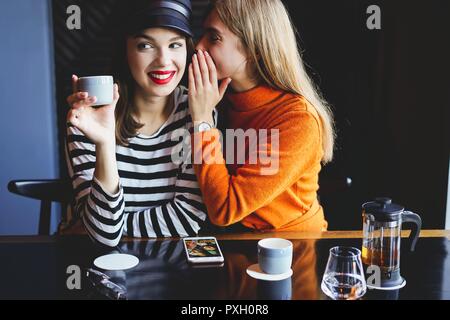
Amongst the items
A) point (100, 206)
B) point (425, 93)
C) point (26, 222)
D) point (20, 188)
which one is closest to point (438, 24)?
point (425, 93)

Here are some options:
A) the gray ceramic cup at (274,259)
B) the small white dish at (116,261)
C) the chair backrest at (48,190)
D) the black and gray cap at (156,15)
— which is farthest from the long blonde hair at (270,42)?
the chair backrest at (48,190)

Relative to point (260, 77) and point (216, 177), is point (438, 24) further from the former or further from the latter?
point (216, 177)

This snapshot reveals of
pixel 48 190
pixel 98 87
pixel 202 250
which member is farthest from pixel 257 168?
pixel 48 190

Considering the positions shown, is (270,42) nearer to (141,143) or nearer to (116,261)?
(141,143)

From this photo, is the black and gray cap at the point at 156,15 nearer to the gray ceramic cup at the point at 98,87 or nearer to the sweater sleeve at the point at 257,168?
the gray ceramic cup at the point at 98,87

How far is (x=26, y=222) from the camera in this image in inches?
113

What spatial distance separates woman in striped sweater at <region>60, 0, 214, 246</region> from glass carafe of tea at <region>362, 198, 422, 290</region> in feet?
1.89

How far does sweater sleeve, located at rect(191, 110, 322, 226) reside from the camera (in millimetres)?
1604

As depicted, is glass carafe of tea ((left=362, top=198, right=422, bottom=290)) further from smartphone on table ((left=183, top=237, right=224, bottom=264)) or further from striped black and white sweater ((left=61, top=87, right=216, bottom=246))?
striped black and white sweater ((left=61, top=87, right=216, bottom=246))

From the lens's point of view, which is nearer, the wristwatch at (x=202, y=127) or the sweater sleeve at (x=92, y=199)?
the sweater sleeve at (x=92, y=199)

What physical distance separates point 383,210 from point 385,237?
112 mm

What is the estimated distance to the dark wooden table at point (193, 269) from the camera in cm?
123

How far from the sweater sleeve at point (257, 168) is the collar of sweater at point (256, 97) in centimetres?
11

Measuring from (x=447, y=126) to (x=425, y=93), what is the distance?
0.20 meters
